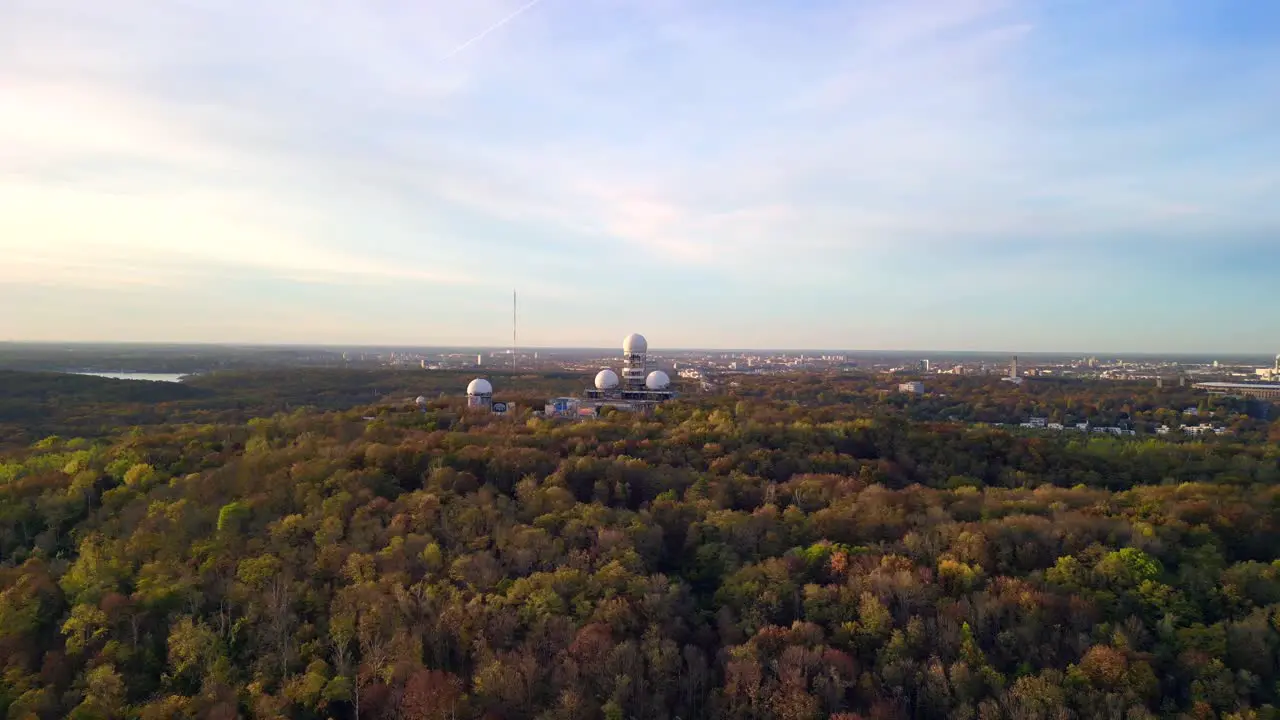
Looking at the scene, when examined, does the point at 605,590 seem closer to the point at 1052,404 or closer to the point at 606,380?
the point at 606,380

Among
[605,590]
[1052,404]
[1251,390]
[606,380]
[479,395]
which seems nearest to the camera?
[605,590]

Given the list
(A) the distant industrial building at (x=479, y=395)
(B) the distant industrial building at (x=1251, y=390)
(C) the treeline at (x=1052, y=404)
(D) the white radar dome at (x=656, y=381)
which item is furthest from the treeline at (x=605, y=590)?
(B) the distant industrial building at (x=1251, y=390)

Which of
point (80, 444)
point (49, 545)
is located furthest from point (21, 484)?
point (80, 444)

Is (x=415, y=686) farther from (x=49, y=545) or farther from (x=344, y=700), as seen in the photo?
(x=49, y=545)

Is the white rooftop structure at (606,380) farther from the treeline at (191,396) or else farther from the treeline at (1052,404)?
the treeline at (1052,404)

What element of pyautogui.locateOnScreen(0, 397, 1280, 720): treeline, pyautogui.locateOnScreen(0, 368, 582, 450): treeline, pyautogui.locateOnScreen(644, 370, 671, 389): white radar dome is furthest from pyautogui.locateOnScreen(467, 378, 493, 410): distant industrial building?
pyautogui.locateOnScreen(0, 397, 1280, 720): treeline

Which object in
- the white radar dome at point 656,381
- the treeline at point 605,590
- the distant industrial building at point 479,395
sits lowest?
the treeline at point 605,590

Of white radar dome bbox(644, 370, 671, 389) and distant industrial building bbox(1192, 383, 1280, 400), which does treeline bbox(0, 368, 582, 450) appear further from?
distant industrial building bbox(1192, 383, 1280, 400)

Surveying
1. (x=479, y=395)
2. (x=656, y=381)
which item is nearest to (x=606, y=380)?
(x=656, y=381)
